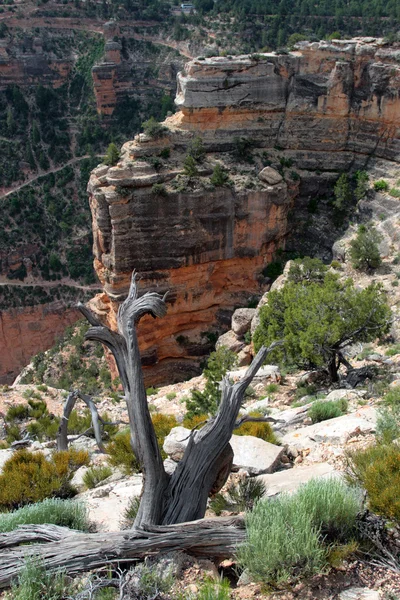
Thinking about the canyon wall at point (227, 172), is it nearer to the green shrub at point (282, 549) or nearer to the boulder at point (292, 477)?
the boulder at point (292, 477)

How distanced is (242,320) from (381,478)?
20.9m

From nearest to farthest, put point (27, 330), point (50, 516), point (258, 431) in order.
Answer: point (50, 516) < point (258, 431) < point (27, 330)

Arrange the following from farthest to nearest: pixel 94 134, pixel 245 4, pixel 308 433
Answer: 1. pixel 245 4
2. pixel 94 134
3. pixel 308 433

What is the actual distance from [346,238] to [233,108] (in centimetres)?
966

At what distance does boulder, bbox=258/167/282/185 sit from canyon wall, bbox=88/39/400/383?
0.08m

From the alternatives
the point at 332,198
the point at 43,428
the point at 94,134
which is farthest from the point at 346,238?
the point at 94,134

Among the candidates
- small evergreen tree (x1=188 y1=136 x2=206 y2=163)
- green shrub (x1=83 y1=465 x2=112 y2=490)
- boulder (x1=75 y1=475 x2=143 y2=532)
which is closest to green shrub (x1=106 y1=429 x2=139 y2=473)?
green shrub (x1=83 y1=465 x2=112 y2=490)

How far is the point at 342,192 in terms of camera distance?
31.4 meters

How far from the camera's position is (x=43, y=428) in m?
17.8

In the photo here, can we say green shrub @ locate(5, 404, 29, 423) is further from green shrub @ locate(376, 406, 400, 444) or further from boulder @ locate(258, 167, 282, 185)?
boulder @ locate(258, 167, 282, 185)

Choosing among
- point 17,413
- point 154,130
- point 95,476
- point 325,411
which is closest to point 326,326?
point 325,411

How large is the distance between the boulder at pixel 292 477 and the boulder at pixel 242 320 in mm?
18579

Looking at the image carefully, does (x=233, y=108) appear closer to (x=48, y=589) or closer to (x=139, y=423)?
(x=139, y=423)

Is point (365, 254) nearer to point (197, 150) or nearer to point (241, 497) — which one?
point (197, 150)
